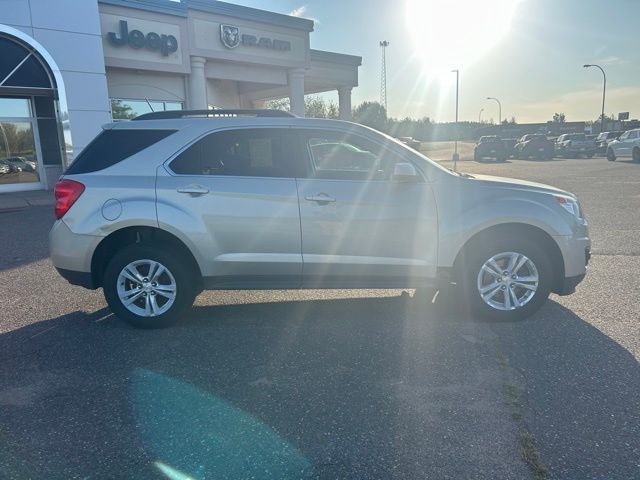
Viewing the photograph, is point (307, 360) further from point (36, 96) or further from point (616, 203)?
point (36, 96)

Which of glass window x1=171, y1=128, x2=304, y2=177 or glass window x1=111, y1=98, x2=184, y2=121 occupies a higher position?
glass window x1=111, y1=98, x2=184, y2=121

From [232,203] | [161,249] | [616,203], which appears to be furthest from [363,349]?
[616,203]

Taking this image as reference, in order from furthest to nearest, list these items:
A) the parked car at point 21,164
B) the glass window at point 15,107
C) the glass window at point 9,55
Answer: the parked car at point 21,164
the glass window at point 15,107
the glass window at point 9,55

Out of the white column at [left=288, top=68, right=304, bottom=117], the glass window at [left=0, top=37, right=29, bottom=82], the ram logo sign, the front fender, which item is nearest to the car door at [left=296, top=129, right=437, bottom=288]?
the front fender

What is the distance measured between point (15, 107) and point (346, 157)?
16161 mm

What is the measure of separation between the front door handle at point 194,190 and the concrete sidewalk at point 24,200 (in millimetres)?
9640

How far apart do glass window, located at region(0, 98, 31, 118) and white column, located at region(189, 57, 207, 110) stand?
5469 millimetres

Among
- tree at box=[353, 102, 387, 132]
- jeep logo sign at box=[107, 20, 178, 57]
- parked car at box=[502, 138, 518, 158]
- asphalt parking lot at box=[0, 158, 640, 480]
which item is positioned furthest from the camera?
tree at box=[353, 102, 387, 132]

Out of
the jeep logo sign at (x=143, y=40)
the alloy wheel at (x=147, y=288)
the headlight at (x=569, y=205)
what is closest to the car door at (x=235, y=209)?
the alloy wheel at (x=147, y=288)

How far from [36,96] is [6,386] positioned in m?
16.0

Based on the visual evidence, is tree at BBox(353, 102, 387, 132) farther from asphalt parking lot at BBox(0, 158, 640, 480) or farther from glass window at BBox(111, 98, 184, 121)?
asphalt parking lot at BBox(0, 158, 640, 480)

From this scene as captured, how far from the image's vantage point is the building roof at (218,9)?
637 inches

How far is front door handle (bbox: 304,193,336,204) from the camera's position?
438 cm

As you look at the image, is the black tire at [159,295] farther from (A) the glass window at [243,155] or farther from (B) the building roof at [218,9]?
(B) the building roof at [218,9]
